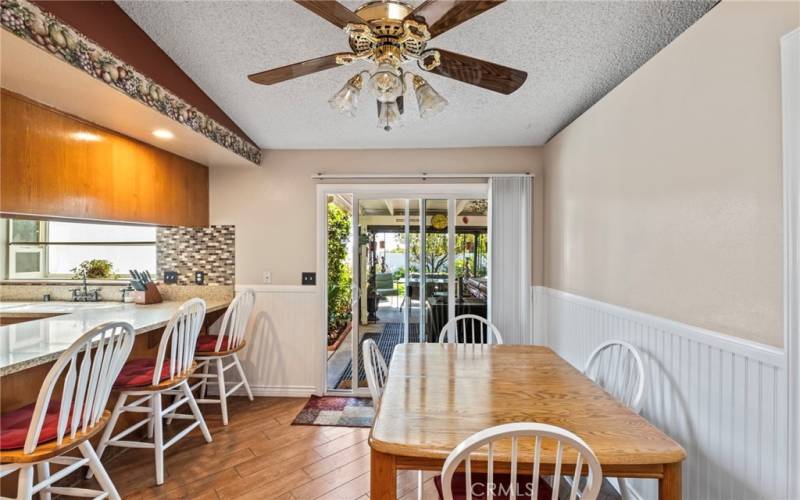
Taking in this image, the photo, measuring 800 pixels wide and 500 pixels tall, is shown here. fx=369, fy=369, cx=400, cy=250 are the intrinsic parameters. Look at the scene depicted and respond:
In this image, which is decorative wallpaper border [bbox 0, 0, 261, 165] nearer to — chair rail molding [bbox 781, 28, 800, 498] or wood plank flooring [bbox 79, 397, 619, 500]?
wood plank flooring [bbox 79, 397, 619, 500]

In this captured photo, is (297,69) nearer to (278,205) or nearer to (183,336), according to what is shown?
(183,336)

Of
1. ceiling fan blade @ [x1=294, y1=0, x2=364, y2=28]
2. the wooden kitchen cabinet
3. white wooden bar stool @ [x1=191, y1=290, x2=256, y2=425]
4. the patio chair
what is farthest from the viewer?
the patio chair

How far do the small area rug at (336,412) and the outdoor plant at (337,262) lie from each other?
2.82ft

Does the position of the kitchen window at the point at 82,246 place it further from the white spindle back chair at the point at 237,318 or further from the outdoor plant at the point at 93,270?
the white spindle back chair at the point at 237,318

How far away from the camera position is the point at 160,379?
2.18 metres

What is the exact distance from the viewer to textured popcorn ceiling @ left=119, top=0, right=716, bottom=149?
162 cm

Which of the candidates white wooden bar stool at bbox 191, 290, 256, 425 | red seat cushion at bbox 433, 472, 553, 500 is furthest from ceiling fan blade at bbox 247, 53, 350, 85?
white wooden bar stool at bbox 191, 290, 256, 425

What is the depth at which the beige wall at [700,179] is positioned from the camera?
121cm

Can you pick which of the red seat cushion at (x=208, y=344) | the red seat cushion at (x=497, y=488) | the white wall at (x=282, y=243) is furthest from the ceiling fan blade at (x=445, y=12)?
the red seat cushion at (x=208, y=344)

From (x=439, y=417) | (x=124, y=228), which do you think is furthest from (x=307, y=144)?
(x=439, y=417)

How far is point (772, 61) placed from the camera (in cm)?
118

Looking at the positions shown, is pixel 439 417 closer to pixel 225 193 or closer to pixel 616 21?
pixel 616 21

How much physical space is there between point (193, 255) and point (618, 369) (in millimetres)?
3467

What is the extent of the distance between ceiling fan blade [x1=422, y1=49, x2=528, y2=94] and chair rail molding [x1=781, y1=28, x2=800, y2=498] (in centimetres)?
76
